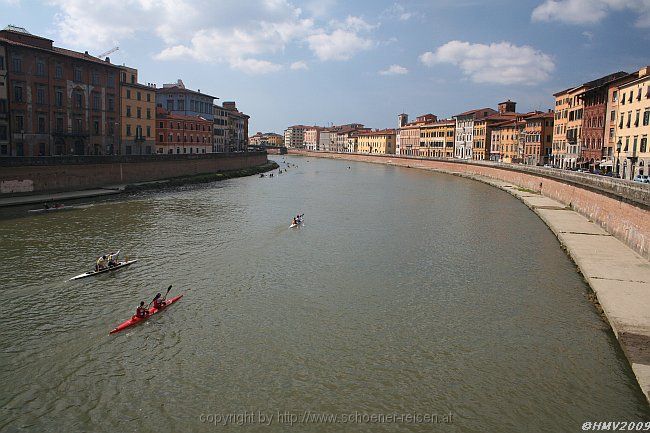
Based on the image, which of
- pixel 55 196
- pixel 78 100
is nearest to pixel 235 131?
pixel 78 100

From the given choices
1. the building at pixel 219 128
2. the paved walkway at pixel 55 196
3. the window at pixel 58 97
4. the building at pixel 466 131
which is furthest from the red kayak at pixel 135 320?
the building at pixel 466 131

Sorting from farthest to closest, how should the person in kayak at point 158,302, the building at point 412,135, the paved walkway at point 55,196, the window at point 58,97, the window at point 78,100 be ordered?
the building at point 412,135, the window at point 78,100, the window at point 58,97, the paved walkway at point 55,196, the person in kayak at point 158,302

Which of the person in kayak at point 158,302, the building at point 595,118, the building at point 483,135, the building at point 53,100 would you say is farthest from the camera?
the building at point 483,135

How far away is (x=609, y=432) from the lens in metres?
12.5

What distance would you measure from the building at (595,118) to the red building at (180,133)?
62.1 metres

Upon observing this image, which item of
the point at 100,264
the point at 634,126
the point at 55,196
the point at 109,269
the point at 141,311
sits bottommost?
the point at 141,311

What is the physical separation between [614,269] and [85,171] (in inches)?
1927

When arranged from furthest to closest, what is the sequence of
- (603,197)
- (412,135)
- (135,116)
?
(412,135) < (135,116) < (603,197)

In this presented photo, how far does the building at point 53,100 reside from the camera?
174 feet

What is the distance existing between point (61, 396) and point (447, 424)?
10.2 meters

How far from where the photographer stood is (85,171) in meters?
53.2

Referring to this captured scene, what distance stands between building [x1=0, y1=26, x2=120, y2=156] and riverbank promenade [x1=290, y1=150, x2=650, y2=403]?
52.3 meters

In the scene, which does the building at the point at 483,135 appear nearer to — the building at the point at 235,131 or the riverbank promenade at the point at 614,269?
the building at the point at 235,131

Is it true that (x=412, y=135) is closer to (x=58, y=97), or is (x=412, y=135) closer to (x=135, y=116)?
(x=135, y=116)
